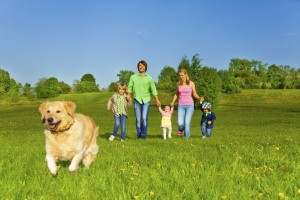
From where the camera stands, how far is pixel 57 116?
634cm

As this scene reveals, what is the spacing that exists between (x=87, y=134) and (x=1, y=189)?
2507 mm

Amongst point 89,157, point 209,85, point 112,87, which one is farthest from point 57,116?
point 112,87

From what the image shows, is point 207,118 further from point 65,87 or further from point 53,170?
point 65,87

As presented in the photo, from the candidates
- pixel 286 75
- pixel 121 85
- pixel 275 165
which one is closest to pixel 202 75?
pixel 121 85

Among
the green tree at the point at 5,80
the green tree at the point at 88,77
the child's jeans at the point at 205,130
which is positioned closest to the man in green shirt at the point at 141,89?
the child's jeans at the point at 205,130

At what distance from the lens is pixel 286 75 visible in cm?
15638

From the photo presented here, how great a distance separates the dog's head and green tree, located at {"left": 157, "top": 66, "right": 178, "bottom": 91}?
57.3 metres

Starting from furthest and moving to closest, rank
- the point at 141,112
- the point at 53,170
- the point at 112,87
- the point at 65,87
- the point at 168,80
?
the point at 65,87 < the point at 112,87 < the point at 168,80 < the point at 141,112 < the point at 53,170

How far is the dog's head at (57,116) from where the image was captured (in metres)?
6.29

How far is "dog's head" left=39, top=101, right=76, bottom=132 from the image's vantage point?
6285mm

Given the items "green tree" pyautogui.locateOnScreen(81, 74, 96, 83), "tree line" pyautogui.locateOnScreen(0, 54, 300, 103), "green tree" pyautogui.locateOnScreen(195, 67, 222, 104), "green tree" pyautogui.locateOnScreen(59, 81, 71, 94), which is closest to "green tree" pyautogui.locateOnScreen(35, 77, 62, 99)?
"tree line" pyautogui.locateOnScreen(0, 54, 300, 103)

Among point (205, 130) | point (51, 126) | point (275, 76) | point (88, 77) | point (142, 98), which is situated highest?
point (88, 77)

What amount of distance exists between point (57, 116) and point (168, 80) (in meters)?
118

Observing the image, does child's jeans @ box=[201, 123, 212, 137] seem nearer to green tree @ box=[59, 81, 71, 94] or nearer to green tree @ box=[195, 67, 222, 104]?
green tree @ box=[195, 67, 222, 104]
